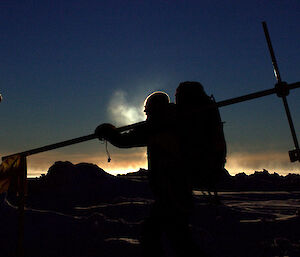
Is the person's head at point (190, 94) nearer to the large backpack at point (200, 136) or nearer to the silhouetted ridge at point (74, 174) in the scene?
the large backpack at point (200, 136)

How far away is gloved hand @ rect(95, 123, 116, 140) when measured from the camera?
11.6 feet

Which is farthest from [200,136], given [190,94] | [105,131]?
[105,131]

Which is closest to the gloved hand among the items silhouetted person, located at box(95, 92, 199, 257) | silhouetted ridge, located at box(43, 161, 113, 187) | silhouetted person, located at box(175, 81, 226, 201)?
silhouetted person, located at box(95, 92, 199, 257)

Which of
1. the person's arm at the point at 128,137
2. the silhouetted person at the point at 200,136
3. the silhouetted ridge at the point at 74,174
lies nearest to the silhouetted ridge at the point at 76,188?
the silhouetted ridge at the point at 74,174

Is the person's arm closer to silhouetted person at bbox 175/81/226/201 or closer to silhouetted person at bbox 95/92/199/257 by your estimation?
silhouetted person at bbox 95/92/199/257

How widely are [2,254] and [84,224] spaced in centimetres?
282

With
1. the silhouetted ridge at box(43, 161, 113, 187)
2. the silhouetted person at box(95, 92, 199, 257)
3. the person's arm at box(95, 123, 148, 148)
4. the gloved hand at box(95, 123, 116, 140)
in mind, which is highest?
the silhouetted ridge at box(43, 161, 113, 187)

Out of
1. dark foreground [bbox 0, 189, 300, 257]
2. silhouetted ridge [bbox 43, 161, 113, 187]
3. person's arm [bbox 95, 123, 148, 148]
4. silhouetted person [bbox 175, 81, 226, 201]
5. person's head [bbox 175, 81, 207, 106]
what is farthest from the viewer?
silhouetted ridge [bbox 43, 161, 113, 187]

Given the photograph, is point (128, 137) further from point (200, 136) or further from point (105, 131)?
point (200, 136)

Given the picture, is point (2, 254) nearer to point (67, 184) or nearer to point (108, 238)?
point (108, 238)

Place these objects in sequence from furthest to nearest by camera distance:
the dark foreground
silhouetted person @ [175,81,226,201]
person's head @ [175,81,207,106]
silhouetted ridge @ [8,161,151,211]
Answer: silhouetted ridge @ [8,161,151,211] < the dark foreground < person's head @ [175,81,207,106] < silhouetted person @ [175,81,226,201]

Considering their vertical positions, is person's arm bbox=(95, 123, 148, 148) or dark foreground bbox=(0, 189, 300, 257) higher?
person's arm bbox=(95, 123, 148, 148)

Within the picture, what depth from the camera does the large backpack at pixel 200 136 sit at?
301 centimetres

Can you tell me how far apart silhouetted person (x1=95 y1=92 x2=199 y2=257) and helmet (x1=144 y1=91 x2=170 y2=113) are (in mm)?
13
